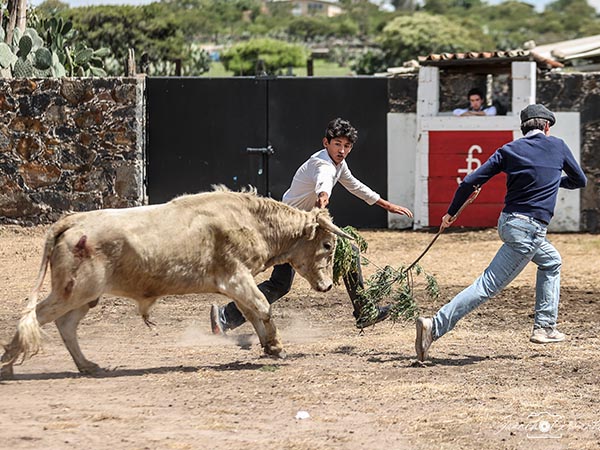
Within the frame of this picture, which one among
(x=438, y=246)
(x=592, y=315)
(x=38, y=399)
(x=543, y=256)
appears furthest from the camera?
(x=438, y=246)

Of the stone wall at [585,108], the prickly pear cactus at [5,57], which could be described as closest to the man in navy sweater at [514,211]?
the stone wall at [585,108]

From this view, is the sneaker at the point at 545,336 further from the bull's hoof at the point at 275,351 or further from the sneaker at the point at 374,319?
the bull's hoof at the point at 275,351

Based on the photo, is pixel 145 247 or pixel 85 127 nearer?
pixel 145 247

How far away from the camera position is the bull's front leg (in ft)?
27.0

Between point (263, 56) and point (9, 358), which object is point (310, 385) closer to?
point (9, 358)

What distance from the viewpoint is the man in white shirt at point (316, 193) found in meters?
8.84

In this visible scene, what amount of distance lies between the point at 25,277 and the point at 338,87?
570 centimetres

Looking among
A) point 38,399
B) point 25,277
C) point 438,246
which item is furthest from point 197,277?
point 438,246

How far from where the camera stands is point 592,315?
34.6ft

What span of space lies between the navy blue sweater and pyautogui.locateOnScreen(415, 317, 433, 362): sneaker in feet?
2.75

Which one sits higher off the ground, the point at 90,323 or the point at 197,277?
the point at 197,277

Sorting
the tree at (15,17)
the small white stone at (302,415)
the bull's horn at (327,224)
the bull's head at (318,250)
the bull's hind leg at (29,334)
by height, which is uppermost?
the tree at (15,17)

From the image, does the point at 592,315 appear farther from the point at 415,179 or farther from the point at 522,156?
the point at 415,179

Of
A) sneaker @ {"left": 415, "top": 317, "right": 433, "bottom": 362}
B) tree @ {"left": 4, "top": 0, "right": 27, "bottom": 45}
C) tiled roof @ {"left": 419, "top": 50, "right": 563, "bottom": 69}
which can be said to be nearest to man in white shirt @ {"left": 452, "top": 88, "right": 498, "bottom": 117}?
tiled roof @ {"left": 419, "top": 50, "right": 563, "bottom": 69}
